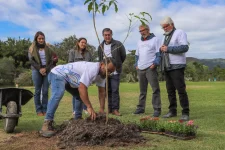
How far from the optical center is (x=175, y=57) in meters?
7.58

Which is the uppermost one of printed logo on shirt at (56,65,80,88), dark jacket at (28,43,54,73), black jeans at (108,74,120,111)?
dark jacket at (28,43,54,73)

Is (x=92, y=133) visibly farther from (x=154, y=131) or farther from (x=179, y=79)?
(x=179, y=79)

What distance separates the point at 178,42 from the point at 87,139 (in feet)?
12.0

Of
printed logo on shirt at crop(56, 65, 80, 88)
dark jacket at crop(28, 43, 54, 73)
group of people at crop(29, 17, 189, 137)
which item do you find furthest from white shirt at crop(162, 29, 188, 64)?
dark jacket at crop(28, 43, 54, 73)

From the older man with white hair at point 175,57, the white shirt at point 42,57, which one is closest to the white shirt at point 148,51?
the older man with white hair at point 175,57

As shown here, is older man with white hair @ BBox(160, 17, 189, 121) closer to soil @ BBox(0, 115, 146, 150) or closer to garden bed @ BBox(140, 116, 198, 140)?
garden bed @ BBox(140, 116, 198, 140)

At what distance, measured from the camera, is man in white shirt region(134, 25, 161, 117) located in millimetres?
8211

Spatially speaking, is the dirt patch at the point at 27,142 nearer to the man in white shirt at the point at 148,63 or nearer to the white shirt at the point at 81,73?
the white shirt at the point at 81,73

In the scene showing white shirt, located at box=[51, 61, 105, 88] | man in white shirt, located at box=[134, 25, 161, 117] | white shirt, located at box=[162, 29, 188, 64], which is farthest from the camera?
man in white shirt, located at box=[134, 25, 161, 117]

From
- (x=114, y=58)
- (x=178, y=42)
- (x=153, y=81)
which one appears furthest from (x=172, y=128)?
(x=114, y=58)

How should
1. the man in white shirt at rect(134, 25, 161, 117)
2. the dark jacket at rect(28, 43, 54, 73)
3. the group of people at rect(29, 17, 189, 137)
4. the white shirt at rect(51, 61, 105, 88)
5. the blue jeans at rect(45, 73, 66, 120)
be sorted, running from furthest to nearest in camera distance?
the dark jacket at rect(28, 43, 54, 73) → the man in white shirt at rect(134, 25, 161, 117) → the group of people at rect(29, 17, 189, 137) → the blue jeans at rect(45, 73, 66, 120) → the white shirt at rect(51, 61, 105, 88)

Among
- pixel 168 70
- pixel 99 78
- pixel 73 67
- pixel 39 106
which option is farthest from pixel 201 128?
pixel 39 106

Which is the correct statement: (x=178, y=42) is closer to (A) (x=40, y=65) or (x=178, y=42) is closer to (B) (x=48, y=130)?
(A) (x=40, y=65)

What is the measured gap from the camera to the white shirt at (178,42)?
7.54 meters
